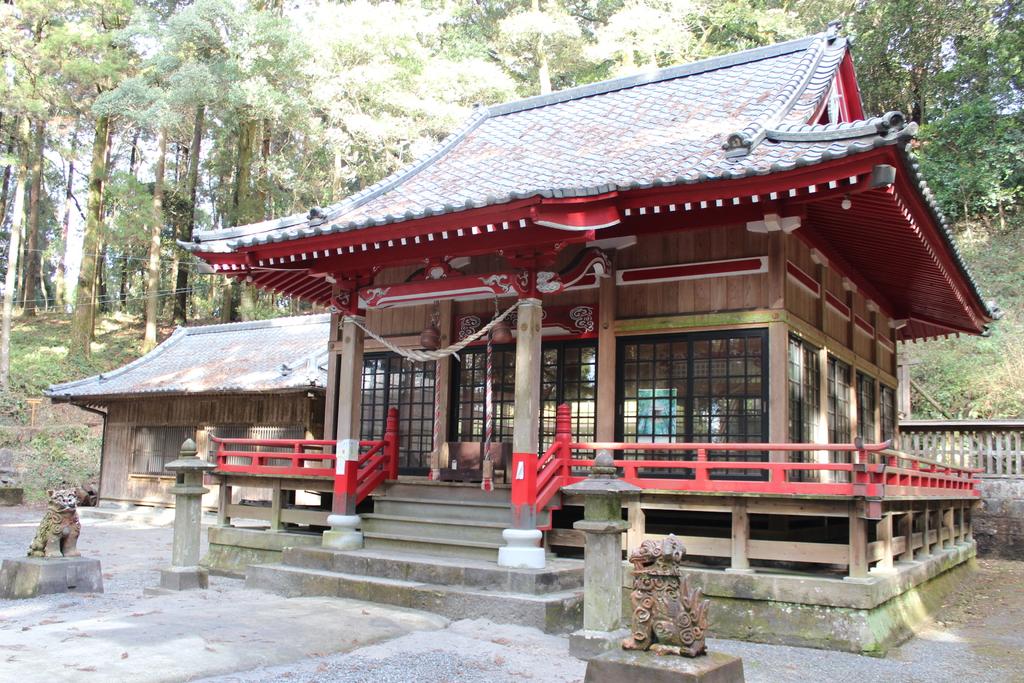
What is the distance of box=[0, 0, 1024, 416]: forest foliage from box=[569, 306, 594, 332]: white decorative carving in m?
14.6

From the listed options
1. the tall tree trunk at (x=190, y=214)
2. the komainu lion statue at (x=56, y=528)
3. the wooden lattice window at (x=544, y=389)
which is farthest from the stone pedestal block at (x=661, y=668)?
the tall tree trunk at (x=190, y=214)

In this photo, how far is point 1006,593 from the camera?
11.9 meters

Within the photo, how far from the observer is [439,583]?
29.0 ft

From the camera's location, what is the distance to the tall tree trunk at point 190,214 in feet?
113

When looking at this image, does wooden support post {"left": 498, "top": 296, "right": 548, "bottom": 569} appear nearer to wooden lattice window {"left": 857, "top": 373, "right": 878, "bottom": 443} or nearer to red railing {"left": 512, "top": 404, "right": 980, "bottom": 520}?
red railing {"left": 512, "top": 404, "right": 980, "bottom": 520}

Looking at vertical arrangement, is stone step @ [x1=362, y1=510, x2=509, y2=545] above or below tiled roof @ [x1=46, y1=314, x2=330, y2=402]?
below

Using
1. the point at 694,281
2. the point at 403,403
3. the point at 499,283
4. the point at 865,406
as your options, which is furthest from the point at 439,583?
the point at 865,406

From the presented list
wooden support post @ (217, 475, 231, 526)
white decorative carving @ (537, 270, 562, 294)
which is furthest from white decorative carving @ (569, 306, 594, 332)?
wooden support post @ (217, 475, 231, 526)

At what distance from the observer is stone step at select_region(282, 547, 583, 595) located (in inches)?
331

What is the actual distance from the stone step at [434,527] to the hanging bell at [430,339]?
231 centimetres

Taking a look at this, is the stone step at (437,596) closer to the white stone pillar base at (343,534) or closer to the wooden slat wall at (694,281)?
the white stone pillar base at (343,534)

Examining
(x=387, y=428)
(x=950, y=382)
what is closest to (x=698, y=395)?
(x=387, y=428)

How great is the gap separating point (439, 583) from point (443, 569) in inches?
6.2

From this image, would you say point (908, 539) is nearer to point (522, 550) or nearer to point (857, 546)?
point (857, 546)
